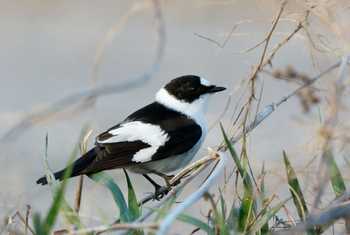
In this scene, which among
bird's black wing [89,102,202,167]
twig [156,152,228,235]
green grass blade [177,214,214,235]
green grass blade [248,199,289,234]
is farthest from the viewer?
bird's black wing [89,102,202,167]

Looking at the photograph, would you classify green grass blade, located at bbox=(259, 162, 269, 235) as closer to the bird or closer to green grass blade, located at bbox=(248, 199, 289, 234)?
green grass blade, located at bbox=(248, 199, 289, 234)

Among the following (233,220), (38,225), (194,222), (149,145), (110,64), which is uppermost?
(38,225)

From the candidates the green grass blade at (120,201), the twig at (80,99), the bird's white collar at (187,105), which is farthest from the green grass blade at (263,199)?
the bird's white collar at (187,105)

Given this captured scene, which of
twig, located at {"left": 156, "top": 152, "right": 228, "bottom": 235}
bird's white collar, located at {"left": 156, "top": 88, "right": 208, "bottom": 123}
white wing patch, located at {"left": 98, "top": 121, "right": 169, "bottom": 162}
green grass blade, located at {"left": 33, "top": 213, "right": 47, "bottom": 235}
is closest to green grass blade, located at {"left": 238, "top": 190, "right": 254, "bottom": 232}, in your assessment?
twig, located at {"left": 156, "top": 152, "right": 228, "bottom": 235}

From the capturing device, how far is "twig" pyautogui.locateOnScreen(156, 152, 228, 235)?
2424 millimetres

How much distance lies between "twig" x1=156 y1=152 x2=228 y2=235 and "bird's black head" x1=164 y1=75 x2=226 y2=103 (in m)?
2.80

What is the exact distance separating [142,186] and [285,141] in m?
1.50

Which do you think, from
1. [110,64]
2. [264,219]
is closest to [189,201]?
[264,219]

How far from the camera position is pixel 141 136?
5.48m

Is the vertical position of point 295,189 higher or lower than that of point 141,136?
higher

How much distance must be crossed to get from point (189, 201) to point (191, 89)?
3.40 meters

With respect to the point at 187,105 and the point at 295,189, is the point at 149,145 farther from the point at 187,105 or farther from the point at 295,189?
the point at 295,189

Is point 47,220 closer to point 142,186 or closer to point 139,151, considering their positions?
point 139,151

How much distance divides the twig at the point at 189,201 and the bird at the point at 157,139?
199cm
